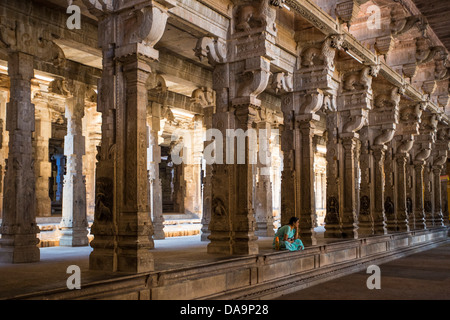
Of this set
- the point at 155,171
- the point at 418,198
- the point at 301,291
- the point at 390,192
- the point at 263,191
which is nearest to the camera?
the point at 301,291

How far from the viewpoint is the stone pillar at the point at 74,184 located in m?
12.8

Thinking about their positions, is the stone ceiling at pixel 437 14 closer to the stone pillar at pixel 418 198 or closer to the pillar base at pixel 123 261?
the stone pillar at pixel 418 198

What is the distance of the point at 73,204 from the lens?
1280 cm

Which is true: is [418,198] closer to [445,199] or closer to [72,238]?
[445,199]

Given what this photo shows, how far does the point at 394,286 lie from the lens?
362 inches

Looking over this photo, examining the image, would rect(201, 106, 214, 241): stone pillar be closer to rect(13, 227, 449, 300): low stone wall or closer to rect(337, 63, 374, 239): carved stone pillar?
rect(337, 63, 374, 239): carved stone pillar

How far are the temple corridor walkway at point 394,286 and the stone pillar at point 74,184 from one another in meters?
6.38

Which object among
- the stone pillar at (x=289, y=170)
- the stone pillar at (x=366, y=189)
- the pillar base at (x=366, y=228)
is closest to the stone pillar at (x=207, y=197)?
the stone pillar at (x=289, y=170)

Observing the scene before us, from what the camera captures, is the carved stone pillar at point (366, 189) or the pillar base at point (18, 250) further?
the carved stone pillar at point (366, 189)

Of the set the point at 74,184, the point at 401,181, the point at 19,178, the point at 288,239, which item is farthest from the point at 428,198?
the point at 19,178

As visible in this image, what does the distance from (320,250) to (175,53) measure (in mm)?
6621

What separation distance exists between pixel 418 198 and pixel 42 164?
16.1 m
